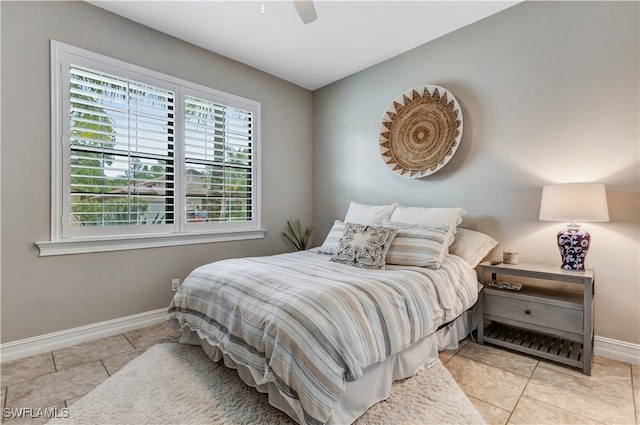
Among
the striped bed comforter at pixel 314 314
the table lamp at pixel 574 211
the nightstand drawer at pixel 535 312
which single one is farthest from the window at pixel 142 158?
the table lamp at pixel 574 211

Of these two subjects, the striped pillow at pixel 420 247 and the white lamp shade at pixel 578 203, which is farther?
the striped pillow at pixel 420 247

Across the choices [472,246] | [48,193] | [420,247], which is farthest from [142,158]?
[472,246]

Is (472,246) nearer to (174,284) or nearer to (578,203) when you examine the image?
(578,203)

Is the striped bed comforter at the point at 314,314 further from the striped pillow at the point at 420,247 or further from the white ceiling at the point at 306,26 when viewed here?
the white ceiling at the point at 306,26

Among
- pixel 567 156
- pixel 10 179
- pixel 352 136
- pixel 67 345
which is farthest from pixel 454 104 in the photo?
pixel 67 345

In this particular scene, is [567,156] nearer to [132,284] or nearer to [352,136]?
[352,136]

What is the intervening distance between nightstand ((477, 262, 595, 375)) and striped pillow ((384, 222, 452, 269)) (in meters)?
0.44

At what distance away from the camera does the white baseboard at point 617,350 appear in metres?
2.11

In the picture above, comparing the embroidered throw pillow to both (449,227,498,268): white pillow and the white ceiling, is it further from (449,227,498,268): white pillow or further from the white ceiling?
the white ceiling

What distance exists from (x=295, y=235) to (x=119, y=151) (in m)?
2.19

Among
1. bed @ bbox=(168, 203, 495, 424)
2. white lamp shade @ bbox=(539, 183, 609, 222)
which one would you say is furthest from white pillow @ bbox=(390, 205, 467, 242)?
white lamp shade @ bbox=(539, 183, 609, 222)

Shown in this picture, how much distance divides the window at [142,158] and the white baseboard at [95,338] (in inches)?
25.6

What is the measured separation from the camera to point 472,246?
2.56 meters

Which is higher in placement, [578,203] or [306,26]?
[306,26]
